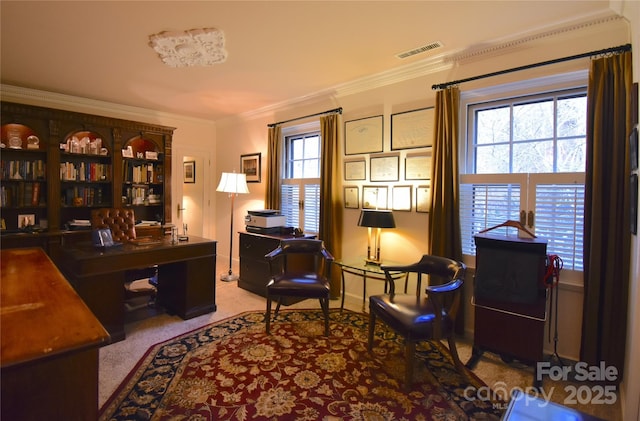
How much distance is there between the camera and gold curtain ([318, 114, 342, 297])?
3.82 meters

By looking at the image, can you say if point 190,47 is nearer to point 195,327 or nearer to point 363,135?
point 363,135

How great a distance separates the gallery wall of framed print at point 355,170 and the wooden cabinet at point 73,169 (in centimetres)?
301

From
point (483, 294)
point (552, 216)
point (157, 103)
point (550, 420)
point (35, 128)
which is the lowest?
point (550, 420)

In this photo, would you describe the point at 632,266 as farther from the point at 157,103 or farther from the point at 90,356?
the point at 157,103

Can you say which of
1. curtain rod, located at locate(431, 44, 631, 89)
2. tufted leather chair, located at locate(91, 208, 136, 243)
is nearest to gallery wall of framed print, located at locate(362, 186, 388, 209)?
curtain rod, located at locate(431, 44, 631, 89)

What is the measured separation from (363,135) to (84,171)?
3891 mm

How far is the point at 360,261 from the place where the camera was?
3379mm

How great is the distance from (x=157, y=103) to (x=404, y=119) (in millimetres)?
3610

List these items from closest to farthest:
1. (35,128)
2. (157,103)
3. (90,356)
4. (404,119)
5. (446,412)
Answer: (90,356) < (446,412) < (404,119) < (35,128) < (157,103)

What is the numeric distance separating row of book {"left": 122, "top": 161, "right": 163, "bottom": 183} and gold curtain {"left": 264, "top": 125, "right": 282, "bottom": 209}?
1908 millimetres

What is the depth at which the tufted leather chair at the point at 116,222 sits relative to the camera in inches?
145

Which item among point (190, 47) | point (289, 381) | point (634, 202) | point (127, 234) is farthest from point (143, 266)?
point (634, 202)

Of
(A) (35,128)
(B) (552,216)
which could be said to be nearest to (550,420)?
(B) (552,216)

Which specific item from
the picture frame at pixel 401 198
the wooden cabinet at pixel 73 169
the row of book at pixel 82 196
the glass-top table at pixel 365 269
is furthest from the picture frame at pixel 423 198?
the row of book at pixel 82 196
